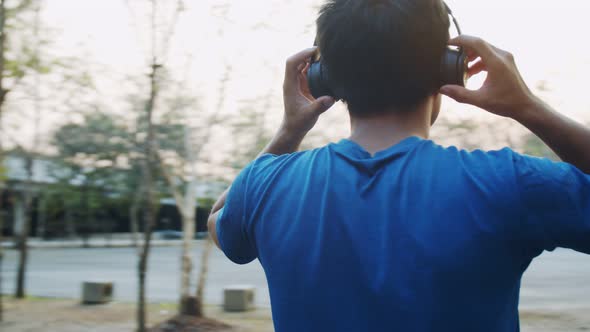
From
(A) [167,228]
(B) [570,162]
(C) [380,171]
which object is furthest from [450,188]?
(A) [167,228]

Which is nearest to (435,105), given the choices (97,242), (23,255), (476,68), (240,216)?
(476,68)

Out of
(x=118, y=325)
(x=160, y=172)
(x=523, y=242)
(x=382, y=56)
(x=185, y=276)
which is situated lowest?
(x=118, y=325)

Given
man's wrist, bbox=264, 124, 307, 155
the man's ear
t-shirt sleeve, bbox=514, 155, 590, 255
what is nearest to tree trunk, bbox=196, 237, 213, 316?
man's wrist, bbox=264, 124, 307, 155

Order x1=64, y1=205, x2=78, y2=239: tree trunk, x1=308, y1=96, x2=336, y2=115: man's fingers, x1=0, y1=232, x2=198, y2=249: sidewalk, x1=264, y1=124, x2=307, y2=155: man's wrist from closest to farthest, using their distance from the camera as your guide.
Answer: x1=308, y1=96, x2=336, y2=115: man's fingers
x1=264, y1=124, x2=307, y2=155: man's wrist
x1=0, y1=232, x2=198, y2=249: sidewalk
x1=64, y1=205, x2=78, y2=239: tree trunk

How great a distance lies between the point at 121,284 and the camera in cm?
1609

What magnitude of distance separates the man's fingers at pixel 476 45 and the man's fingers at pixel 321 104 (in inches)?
11.5

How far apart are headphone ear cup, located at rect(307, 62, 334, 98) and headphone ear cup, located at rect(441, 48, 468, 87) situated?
0.83 ft

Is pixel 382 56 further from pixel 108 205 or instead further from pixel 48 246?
pixel 108 205

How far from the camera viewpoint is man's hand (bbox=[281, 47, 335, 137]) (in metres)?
1.47

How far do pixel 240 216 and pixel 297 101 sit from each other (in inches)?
13.2

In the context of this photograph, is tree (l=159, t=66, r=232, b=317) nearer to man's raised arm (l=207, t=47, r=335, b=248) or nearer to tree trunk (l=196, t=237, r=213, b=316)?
tree trunk (l=196, t=237, r=213, b=316)

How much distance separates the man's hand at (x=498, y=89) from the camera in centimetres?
119

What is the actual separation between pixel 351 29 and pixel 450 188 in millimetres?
359

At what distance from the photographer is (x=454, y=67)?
3.97 ft
